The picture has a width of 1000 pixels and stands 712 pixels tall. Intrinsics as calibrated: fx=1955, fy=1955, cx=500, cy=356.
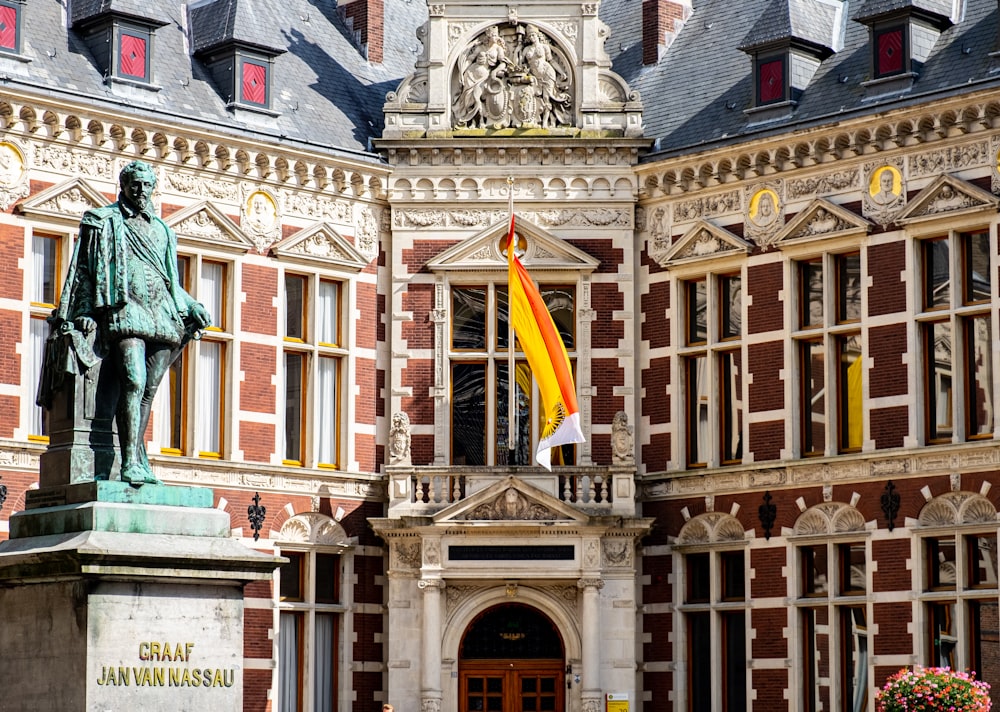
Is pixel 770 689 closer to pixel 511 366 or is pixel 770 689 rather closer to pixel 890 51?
pixel 511 366

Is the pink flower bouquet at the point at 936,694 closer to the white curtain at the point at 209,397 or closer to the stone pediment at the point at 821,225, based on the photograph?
the stone pediment at the point at 821,225

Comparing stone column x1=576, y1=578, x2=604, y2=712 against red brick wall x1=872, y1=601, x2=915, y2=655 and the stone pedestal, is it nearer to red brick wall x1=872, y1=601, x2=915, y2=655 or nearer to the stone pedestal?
red brick wall x1=872, y1=601, x2=915, y2=655

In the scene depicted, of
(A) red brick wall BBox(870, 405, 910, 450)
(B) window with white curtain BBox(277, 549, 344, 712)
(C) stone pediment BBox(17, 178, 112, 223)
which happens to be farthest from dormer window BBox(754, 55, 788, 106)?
(C) stone pediment BBox(17, 178, 112, 223)

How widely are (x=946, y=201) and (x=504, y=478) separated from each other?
804 centimetres

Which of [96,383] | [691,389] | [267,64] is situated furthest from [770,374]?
[96,383]

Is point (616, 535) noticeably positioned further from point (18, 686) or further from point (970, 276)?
point (18, 686)

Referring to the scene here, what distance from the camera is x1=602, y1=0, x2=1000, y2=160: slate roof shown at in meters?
29.4

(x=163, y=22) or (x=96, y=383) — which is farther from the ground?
(x=163, y=22)

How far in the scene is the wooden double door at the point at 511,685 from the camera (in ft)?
102

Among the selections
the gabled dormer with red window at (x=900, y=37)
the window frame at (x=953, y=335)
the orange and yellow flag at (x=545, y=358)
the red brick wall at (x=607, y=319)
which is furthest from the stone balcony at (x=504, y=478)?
the gabled dormer with red window at (x=900, y=37)

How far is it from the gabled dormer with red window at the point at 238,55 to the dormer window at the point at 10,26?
12.6 ft

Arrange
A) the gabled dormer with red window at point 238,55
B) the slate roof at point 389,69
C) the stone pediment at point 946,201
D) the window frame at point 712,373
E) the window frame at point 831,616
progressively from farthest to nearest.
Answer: the gabled dormer with red window at point 238,55
the window frame at point 712,373
the slate roof at point 389,69
the window frame at point 831,616
the stone pediment at point 946,201

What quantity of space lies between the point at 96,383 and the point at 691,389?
1740cm

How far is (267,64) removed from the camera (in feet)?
106
